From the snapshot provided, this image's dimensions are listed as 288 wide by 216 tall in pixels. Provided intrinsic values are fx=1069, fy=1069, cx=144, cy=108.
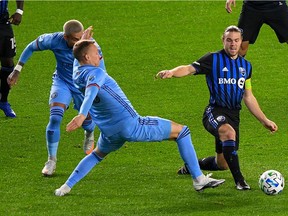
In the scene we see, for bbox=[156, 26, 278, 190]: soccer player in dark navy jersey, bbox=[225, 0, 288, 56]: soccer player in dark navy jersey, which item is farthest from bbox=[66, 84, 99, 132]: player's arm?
bbox=[225, 0, 288, 56]: soccer player in dark navy jersey

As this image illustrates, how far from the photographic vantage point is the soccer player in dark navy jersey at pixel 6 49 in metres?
16.1

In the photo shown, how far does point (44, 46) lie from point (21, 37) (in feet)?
24.4

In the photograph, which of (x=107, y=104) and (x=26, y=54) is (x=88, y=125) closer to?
(x=26, y=54)

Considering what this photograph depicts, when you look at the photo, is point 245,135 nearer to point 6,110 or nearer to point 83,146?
point 83,146

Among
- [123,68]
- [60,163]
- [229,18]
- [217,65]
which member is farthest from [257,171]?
[229,18]

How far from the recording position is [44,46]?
43.8 feet

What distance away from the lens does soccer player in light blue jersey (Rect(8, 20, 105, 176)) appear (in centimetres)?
1282

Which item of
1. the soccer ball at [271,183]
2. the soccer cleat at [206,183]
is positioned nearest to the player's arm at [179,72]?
the soccer cleat at [206,183]

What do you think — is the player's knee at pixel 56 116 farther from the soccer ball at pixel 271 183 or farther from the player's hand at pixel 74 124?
the soccer ball at pixel 271 183

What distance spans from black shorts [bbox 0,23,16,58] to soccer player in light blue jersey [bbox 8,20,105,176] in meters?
2.66

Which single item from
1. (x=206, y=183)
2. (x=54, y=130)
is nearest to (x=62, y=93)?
(x=54, y=130)

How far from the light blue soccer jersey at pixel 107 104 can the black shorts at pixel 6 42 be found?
4.78 meters

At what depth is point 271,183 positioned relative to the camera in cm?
1150

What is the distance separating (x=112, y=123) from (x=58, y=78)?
2.22 metres
